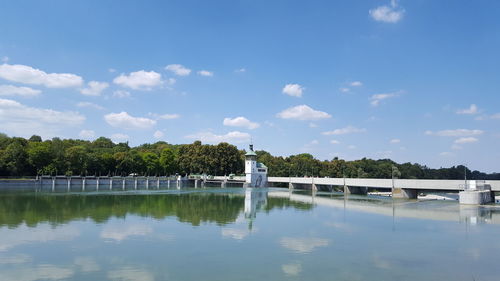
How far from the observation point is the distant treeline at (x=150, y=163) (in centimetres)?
7850

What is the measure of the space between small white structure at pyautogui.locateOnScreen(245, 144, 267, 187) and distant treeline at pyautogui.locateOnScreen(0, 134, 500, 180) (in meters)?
9.55

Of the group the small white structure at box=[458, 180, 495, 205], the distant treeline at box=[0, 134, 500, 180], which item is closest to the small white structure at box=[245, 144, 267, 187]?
the distant treeline at box=[0, 134, 500, 180]

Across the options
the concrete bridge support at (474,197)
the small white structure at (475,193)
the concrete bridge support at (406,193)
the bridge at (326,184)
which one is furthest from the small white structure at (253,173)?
the concrete bridge support at (474,197)

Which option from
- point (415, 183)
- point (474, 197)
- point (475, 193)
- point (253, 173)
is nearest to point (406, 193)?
point (415, 183)

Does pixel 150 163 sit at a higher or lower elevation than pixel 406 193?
higher

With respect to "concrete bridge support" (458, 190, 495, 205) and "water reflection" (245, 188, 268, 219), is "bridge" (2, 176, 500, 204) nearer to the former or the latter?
"concrete bridge support" (458, 190, 495, 205)

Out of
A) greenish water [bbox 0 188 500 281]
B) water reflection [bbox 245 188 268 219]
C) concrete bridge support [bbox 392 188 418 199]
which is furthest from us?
concrete bridge support [bbox 392 188 418 199]

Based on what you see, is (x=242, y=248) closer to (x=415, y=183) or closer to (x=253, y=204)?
(x=253, y=204)

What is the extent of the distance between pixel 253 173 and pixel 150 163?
32812 millimetres

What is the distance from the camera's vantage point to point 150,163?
10844 cm

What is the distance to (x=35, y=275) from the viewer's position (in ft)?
43.7

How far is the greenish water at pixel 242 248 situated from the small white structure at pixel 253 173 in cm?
6253

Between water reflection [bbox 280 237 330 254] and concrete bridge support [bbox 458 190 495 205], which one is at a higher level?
concrete bridge support [bbox 458 190 495 205]

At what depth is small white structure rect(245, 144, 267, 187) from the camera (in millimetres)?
93250
